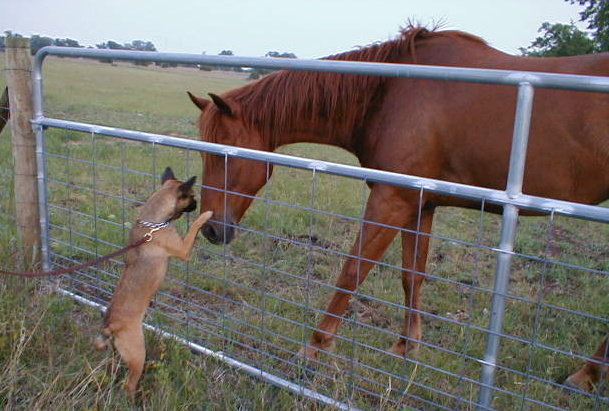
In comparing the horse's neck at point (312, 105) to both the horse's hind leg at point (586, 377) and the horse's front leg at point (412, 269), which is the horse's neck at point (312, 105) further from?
the horse's hind leg at point (586, 377)

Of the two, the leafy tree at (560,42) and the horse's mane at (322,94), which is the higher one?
the leafy tree at (560,42)

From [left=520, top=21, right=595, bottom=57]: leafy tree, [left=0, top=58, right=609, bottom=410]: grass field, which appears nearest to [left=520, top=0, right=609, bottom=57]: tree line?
[left=520, top=21, right=595, bottom=57]: leafy tree

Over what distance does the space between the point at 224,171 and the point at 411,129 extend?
1107 mm

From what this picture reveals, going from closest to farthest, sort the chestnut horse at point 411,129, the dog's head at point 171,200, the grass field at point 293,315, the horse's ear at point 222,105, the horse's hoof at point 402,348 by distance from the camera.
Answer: the grass field at point 293,315 → the dog's head at point 171,200 → the chestnut horse at point 411,129 → the horse's ear at point 222,105 → the horse's hoof at point 402,348

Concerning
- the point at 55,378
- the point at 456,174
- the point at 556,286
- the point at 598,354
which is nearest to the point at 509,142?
the point at 456,174

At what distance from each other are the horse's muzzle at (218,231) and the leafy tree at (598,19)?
16.7 m

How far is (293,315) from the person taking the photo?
342 centimetres

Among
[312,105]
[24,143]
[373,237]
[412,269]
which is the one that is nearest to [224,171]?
[312,105]

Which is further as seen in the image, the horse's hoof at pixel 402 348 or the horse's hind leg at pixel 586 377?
the horse's hoof at pixel 402 348

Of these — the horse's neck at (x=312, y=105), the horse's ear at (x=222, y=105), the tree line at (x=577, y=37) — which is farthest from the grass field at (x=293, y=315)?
the tree line at (x=577, y=37)

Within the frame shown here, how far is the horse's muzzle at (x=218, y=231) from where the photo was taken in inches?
117

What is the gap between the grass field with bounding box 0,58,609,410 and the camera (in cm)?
239

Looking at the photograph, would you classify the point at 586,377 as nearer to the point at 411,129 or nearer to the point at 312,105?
the point at 411,129

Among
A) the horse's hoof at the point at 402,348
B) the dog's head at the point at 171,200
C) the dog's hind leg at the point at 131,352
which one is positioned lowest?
the horse's hoof at the point at 402,348
